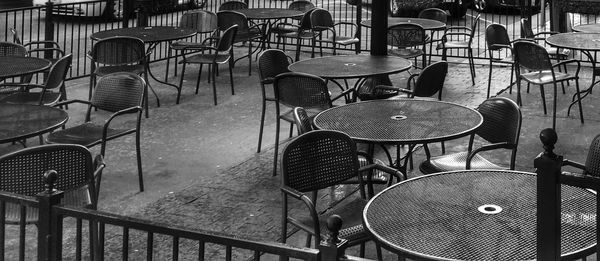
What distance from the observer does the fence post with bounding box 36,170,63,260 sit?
156 inches

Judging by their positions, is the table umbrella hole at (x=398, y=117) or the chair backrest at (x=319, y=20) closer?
the table umbrella hole at (x=398, y=117)

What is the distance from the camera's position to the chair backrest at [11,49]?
1037 centimetres

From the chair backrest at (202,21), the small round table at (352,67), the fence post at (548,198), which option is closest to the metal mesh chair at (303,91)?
the small round table at (352,67)

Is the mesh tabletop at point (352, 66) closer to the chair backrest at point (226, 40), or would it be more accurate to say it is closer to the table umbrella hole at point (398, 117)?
the table umbrella hole at point (398, 117)

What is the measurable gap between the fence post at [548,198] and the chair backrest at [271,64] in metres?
6.64

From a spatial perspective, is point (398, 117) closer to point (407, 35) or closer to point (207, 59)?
point (207, 59)

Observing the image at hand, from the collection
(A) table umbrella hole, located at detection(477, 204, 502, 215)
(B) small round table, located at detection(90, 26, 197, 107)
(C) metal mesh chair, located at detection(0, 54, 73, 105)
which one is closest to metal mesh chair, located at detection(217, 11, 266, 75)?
(B) small round table, located at detection(90, 26, 197, 107)

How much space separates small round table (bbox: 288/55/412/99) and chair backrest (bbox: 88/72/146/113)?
1946mm

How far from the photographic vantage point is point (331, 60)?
10.2 meters

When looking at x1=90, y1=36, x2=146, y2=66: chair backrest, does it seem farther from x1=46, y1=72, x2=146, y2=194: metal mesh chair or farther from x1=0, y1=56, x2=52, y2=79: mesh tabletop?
x1=46, y1=72, x2=146, y2=194: metal mesh chair

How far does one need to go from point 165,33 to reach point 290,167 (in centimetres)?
697

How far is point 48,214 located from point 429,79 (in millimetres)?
5461

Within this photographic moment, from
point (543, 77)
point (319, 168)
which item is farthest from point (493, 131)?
point (543, 77)

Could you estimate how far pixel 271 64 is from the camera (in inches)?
387
